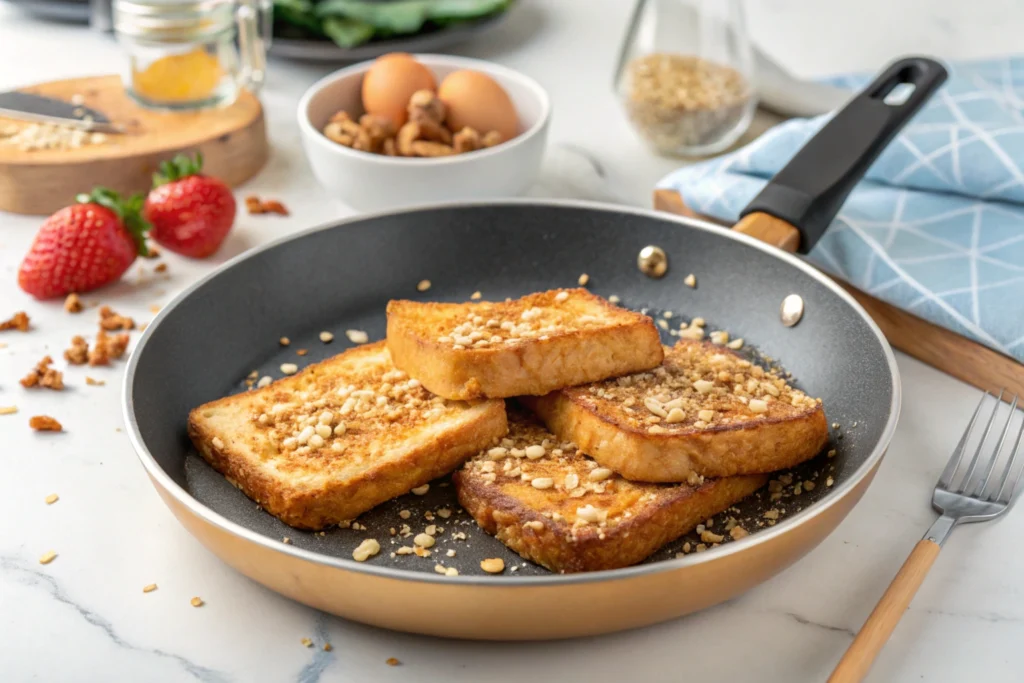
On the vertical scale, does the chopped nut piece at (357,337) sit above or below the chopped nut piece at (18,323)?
above

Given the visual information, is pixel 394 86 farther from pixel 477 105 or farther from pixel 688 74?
pixel 688 74

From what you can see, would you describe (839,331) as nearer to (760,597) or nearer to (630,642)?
(760,597)

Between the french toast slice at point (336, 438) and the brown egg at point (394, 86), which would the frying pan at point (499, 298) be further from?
the brown egg at point (394, 86)

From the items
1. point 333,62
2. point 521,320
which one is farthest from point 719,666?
point 333,62

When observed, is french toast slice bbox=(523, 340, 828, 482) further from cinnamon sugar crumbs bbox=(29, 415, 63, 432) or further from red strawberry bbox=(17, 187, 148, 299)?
red strawberry bbox=(17, 187, 148, 299)

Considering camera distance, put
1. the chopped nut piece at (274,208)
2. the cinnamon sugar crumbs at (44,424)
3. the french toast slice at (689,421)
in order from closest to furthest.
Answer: the french toast slice at (689,421) → the cinnamon sugar crumbs at (44,424) → the chopped nut piece at (274,208)

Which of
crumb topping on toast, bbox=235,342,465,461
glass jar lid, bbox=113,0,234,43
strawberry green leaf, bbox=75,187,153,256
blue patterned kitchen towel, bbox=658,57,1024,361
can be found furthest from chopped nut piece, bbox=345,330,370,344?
glass jar lid, bbox=113,0,234,43

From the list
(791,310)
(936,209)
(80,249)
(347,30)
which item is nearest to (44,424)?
(80,249)

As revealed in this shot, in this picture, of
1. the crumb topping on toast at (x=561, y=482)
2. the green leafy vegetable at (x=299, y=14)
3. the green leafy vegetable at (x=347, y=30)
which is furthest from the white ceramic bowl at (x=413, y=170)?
the crumb topping on toast at (x=561, y=482)
